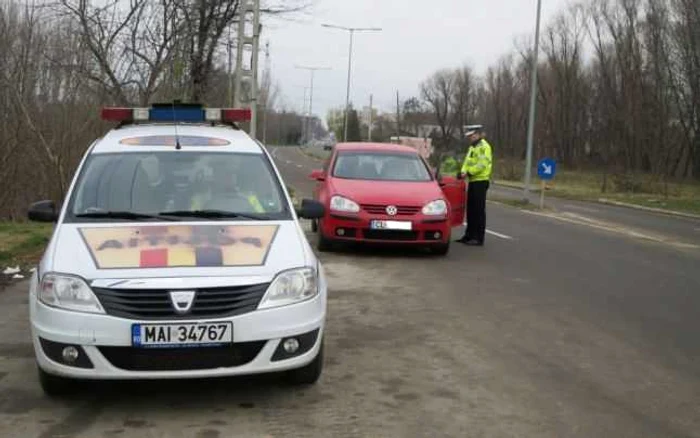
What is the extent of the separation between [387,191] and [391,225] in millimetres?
567

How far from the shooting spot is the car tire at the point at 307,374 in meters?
4.98

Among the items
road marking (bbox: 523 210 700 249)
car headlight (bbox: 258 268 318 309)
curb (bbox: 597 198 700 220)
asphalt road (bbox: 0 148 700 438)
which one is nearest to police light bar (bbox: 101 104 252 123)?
asphalt road (bbox: 0 148 700 438)

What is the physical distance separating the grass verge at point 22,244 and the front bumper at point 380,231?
12.7ft

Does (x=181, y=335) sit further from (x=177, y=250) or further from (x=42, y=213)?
(x=42, y=213)

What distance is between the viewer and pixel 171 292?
4414 millimetres

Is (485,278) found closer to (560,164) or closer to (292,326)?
(292,326)

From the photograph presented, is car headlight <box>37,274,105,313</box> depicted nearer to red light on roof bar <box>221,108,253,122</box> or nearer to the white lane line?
red light on roof bar <box>221,108,253,122</box>

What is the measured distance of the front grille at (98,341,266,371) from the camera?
174 inches

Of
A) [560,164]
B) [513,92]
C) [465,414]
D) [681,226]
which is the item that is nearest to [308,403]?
[465,414]

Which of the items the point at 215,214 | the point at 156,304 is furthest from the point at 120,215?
the point at 156,304

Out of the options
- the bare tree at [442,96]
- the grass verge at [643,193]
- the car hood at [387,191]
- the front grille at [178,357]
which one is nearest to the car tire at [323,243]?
the car hood at [387,191]

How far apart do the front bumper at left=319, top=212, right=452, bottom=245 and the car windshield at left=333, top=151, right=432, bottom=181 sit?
45.2 inches

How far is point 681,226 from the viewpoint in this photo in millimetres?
19234

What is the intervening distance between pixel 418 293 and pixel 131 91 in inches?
458
